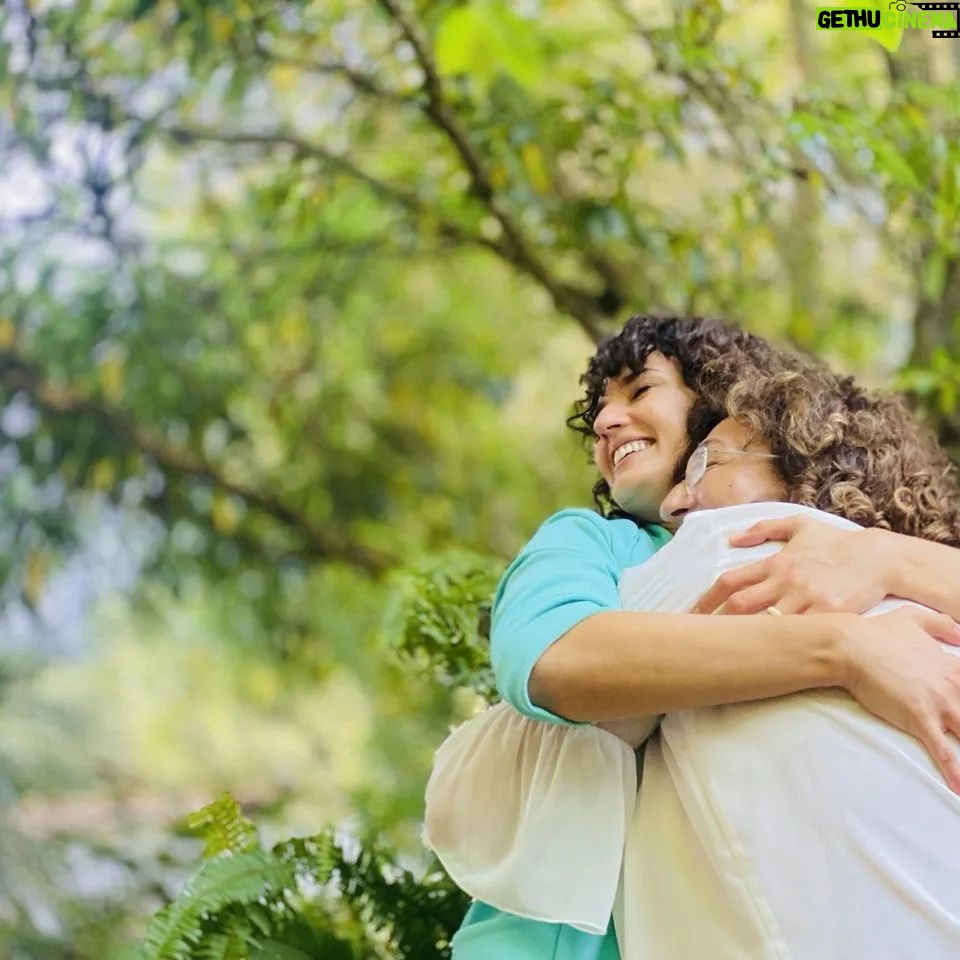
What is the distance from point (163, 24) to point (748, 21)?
191 centimetres

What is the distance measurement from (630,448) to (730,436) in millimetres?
110

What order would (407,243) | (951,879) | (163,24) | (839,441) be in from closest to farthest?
1. (951,879)
2. (839,441)
3. (163,24)
4. (407,243)

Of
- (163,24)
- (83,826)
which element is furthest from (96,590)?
(163,24)

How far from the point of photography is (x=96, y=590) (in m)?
4.54

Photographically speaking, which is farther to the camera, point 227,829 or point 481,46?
point 227,829

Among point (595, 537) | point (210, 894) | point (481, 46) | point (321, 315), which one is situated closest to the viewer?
point (595, 537)

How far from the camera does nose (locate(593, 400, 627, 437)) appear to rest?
1345 mm

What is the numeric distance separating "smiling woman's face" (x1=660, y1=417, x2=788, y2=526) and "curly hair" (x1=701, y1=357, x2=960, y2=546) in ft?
0.04

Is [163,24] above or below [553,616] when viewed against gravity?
above

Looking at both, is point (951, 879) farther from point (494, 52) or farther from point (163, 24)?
point (163, 24)

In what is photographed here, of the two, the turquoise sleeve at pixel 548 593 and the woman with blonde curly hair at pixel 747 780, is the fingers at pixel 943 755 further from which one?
the turquoise sleeve at pixel 548 593

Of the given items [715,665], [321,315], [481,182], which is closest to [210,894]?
[715,665]

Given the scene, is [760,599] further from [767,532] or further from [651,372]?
[651,372]

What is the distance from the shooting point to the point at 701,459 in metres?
1.25
